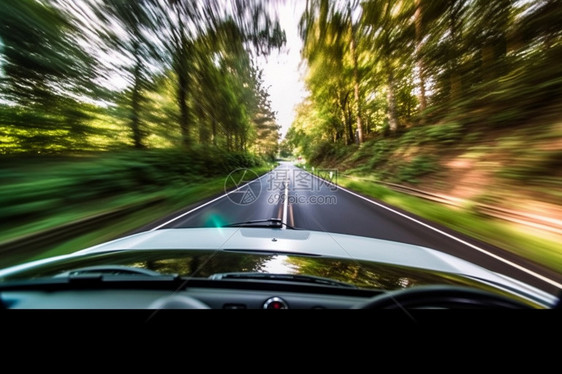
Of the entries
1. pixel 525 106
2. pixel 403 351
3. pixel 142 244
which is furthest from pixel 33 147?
pixel 525 106

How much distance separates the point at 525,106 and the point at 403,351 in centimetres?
1188

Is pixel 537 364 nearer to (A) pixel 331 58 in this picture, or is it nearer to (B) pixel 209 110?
(A) pixel 331 58

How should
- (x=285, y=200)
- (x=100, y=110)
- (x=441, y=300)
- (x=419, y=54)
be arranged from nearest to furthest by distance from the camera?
A: 1. (x=441, y=300)
2. (x=100, y=110)
3. (x=285, y=200)
4. (x=419, y=54)

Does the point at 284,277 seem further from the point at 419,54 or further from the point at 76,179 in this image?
the point at 419,54

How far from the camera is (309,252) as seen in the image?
2.41m

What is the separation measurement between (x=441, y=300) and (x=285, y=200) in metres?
9.19

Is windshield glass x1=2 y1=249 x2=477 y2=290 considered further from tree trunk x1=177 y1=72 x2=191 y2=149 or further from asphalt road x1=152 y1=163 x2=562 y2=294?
tree trunk x1=177 y1=72 x2=191 y2=149

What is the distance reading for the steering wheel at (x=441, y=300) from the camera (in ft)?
3.96

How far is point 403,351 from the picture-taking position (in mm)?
961

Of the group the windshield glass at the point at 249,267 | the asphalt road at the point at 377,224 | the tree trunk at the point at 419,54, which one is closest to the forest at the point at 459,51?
the tree trunk at the point at 419,54

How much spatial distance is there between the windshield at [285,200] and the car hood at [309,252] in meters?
0.04

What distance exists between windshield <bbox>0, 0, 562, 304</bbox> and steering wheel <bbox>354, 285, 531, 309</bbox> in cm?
40

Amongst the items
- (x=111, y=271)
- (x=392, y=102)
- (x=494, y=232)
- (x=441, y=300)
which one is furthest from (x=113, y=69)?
(x=392, y=102)

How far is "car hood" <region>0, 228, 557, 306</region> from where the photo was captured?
1.82 m
